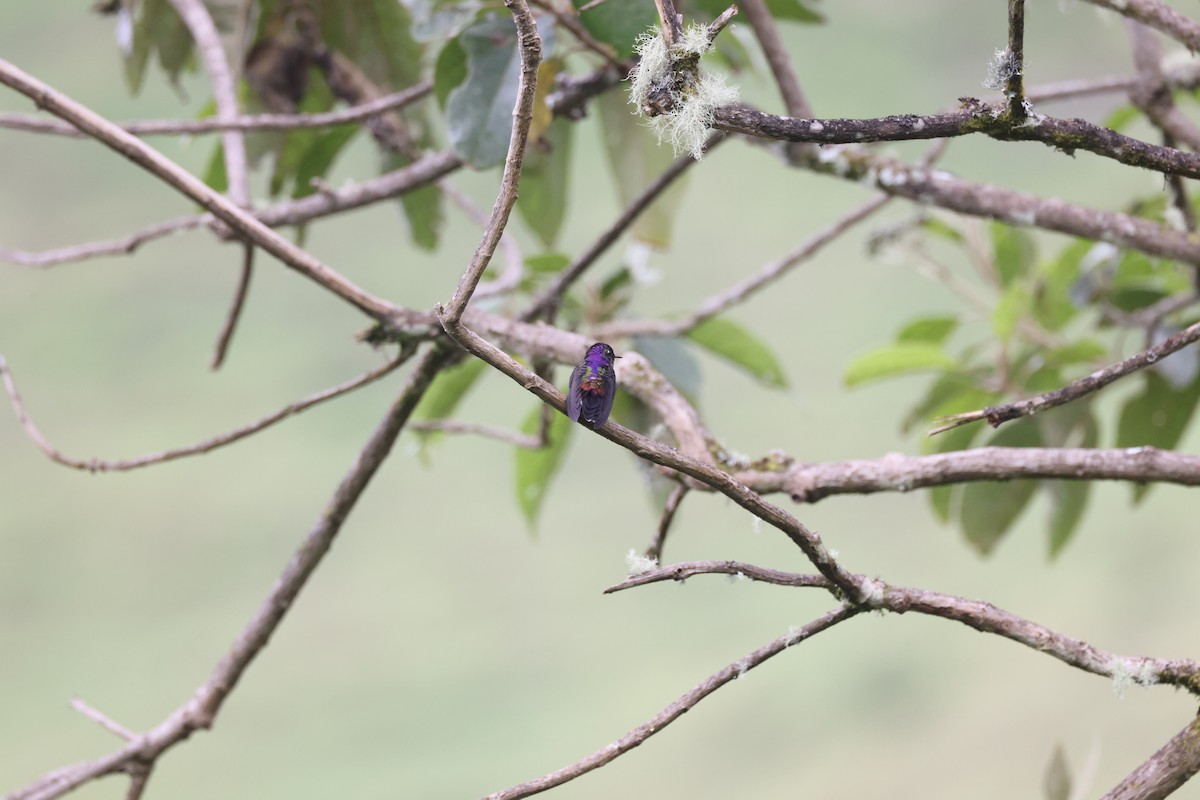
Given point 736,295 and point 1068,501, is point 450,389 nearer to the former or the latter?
point 736,295

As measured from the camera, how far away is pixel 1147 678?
0.47m

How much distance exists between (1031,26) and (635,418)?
1.92 metres

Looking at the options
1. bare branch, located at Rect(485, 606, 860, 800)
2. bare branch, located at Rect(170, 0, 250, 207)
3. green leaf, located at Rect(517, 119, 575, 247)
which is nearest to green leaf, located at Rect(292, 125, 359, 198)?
bare branch, located at Rect(170, 0, 250, 207)

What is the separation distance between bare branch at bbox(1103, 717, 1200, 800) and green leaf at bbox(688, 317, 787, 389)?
62cm

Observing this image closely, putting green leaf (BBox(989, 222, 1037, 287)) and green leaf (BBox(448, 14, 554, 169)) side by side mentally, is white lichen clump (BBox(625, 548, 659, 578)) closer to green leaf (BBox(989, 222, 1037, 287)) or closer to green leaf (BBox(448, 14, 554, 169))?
green leaf (BBox(448, 14, 554, 169))

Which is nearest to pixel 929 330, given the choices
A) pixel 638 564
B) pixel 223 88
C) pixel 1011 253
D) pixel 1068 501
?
pixel 1011 253

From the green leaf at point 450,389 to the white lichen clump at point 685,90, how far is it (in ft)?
2.05

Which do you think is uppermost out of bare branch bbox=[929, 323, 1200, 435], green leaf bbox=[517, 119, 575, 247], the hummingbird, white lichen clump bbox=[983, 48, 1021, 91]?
green leaf bbox=[517, 119, 575, 247]

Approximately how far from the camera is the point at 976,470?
0.61 m

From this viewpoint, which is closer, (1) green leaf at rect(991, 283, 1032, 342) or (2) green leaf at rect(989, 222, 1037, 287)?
(1) green leaf at rect(991, 283, 1032, 342)

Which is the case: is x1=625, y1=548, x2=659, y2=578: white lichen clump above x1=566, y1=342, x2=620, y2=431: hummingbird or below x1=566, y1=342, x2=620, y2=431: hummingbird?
below

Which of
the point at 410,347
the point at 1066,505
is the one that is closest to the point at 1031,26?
the point at 1066,505

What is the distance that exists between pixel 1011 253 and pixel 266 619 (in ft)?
2.90

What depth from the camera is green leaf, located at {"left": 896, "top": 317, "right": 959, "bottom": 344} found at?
1.22 meters
